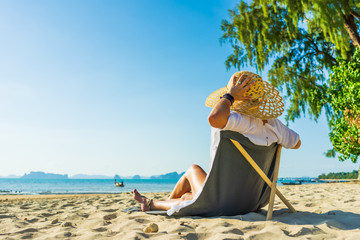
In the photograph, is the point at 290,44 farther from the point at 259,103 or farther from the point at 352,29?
the point at 259,103

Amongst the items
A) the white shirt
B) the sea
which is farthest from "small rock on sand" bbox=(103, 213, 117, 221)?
the sea

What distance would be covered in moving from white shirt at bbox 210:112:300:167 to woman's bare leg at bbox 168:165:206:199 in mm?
343

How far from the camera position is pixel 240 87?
1884 mm

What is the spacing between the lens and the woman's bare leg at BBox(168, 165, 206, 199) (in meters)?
2.21

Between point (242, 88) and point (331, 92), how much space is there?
6.05 meters

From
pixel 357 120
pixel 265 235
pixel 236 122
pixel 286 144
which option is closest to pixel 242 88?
pixel 236 122

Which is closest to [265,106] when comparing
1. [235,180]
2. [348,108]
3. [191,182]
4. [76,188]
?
[235,180]

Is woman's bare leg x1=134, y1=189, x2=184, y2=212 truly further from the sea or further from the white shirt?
the sea

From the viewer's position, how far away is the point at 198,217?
6.91 ft

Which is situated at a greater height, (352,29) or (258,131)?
(352,29)

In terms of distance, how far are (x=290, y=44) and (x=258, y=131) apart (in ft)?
28.3

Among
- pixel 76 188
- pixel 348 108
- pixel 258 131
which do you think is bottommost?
pixel 76 188

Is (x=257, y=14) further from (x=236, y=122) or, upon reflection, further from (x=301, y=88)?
(x=236, y=122)

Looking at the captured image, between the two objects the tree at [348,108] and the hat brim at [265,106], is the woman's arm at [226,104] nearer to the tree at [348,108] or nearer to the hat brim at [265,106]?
the hat brim at [265,106]
